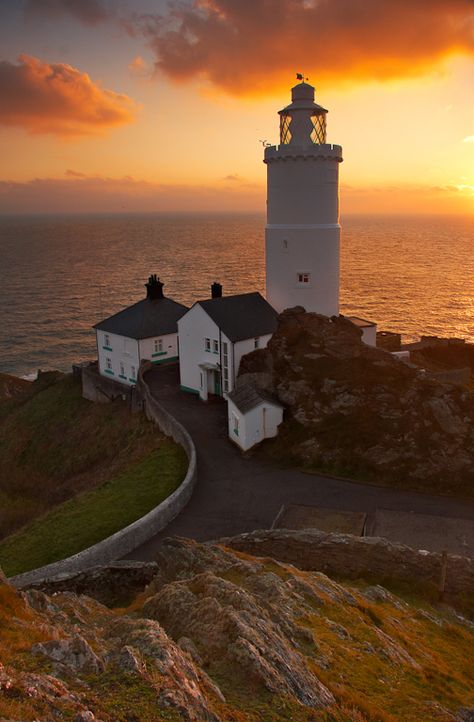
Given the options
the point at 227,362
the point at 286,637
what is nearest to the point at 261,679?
the point at 286,637

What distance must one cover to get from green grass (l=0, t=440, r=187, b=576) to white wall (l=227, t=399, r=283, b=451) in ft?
8.94

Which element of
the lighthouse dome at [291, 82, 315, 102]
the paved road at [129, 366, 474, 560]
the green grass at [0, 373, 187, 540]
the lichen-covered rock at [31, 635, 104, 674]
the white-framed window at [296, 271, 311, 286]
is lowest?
the green grass at [0, 373, 187, 540]

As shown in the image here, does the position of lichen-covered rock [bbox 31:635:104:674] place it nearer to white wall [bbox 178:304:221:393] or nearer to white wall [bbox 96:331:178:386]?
white wall [bbox 178:304:221:393]

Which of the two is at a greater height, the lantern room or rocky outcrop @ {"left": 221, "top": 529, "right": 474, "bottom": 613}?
the lantern room

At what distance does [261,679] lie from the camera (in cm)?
789

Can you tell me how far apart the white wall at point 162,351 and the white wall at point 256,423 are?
465 inches

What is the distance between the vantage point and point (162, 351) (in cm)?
3725

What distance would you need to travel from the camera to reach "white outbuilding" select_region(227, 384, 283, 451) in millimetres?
25078

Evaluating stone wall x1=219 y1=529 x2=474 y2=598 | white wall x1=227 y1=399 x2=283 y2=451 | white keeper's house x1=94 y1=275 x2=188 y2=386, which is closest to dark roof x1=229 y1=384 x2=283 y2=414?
white wall x1=227 y1=399 x2=283 y2=451

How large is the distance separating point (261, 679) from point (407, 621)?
5.99 m

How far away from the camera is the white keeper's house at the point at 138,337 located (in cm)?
3631

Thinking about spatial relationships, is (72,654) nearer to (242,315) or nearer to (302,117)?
(242,315)

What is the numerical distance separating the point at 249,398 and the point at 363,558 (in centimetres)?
1153

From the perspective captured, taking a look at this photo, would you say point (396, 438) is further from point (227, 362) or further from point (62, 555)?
point (62, 555)
